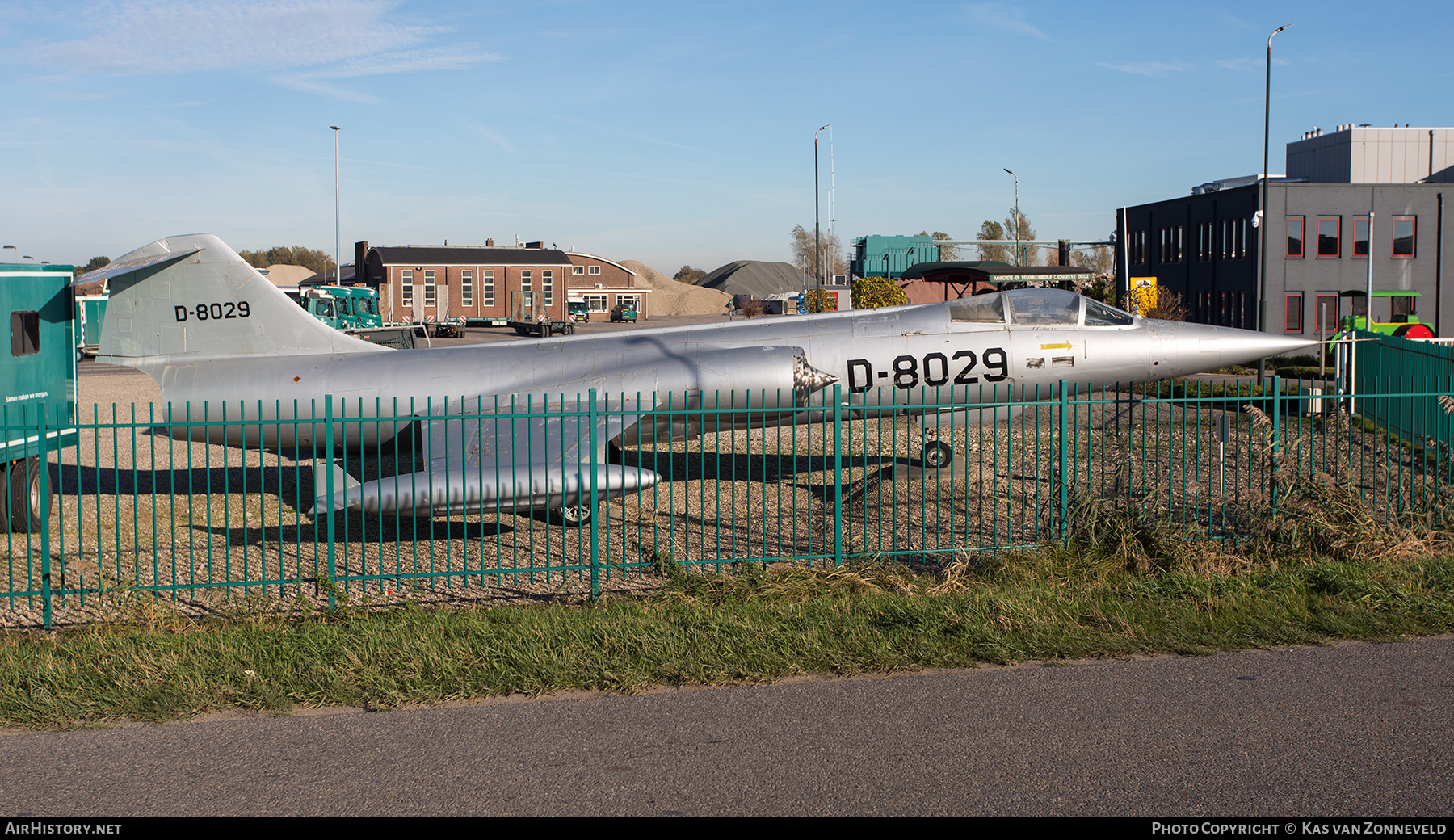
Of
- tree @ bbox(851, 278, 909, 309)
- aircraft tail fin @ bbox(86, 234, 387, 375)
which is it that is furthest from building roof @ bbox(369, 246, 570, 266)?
aircraft tail fin @ bbox(86, 234, 387, 375)

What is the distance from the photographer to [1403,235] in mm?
43781

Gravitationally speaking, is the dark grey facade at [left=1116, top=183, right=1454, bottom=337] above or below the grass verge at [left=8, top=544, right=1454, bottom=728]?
above

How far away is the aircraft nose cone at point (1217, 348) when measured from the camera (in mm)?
13047

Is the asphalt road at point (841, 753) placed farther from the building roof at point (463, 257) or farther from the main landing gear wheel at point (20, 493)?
the building roof at point (463, 257)

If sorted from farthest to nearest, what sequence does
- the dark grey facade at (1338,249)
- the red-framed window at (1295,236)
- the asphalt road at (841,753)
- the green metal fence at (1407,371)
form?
the red-framed window at (1295,236)
the dark grey facade at (1338,249)
the green metal fence at (1407,371)
the asphalt road at (841,753)

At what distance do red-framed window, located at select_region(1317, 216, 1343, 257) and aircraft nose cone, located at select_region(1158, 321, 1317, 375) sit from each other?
36314 mm

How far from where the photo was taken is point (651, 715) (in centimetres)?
612

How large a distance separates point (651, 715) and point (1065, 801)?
7.83ft

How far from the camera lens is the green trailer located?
10.9 meters

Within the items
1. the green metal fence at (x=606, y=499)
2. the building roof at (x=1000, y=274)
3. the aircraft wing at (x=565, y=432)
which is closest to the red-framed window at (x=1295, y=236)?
the building roof at (x=1000, y=274)

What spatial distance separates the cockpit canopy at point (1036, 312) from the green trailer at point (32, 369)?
1034 centimetres

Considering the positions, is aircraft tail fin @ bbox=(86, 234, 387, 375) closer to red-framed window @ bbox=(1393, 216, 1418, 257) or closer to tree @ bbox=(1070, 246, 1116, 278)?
red-framed window @ bbox=(1393, 216, 1418, 257)
